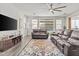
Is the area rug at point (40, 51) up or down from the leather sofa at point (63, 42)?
down

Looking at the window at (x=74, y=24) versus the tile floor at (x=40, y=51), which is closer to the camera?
the tile floor at (x=40, y=51)

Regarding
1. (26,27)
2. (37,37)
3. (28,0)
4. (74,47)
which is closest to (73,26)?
(37,37)

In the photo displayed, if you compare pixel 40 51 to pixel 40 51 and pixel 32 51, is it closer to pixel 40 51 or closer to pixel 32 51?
pixel 40 51

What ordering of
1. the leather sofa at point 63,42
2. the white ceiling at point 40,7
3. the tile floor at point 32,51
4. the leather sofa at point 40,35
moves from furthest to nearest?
1. the leather sofa at point 40,35
2. the white ceiling at point 40,7
3. the tile floor at point 32,51
4. the leather sofa at point 63,42

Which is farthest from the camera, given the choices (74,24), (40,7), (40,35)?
(74,24)

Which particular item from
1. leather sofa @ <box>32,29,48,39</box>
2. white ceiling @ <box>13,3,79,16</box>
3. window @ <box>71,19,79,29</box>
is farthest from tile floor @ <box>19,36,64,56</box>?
window @ <box>71,19,79,29</box>

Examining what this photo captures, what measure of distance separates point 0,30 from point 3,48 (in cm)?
67

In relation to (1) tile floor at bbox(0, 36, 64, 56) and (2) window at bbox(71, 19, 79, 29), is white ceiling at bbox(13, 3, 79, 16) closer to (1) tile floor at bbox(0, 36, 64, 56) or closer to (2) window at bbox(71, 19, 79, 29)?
(2) window at bbox(71, 19, 79, 29)

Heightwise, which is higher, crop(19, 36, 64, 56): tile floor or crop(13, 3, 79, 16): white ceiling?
crop(13, 3, 79, 16): white ceiling

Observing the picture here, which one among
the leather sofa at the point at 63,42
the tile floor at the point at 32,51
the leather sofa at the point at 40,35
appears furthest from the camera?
the leather sofa at the point at 40,35

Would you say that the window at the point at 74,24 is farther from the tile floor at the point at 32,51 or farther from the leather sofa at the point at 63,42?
the tile floor at the point at 32,51

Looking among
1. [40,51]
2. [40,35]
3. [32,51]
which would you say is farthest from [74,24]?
[32,51]

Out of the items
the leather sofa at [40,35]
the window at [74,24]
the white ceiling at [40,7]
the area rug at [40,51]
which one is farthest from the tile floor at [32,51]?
the window at [74,24]

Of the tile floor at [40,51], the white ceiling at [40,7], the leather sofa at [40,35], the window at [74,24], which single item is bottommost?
the tile floor at [40,51]
